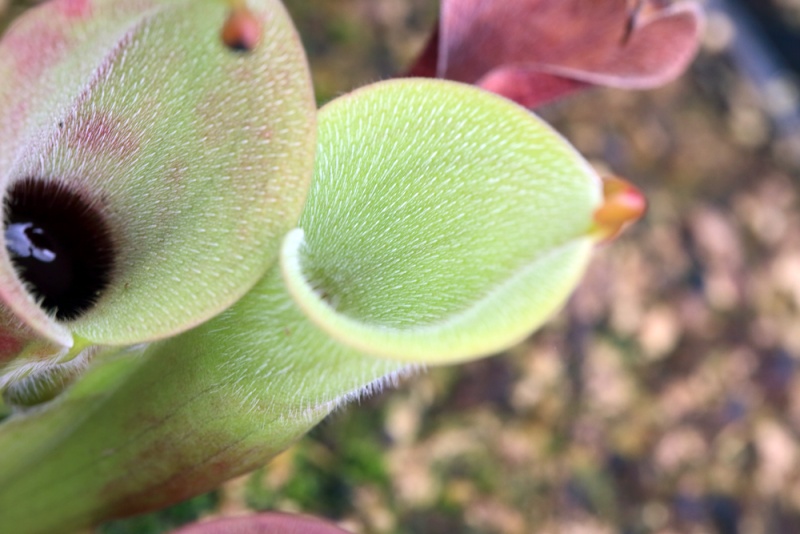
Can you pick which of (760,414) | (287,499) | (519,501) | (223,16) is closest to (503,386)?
(519,501)

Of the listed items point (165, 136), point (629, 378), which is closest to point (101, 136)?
point (165, 136)

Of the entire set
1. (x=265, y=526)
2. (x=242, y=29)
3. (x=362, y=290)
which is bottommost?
(x=265, y=526)

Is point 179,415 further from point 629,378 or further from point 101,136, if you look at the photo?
point 629,378

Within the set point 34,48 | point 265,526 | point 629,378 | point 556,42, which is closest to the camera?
point 34,48

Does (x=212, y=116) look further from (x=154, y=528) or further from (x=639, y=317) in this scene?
(x=639, y=317)

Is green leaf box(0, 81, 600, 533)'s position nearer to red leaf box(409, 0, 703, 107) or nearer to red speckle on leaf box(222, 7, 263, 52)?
red speckle on leaf box(222, 7, 263, 52)

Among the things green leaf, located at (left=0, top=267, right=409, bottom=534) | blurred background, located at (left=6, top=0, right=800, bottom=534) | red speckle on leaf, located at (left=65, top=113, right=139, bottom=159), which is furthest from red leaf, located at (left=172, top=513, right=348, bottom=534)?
blurred background, located at (left=6, top=0, right=800, bottom=534)
